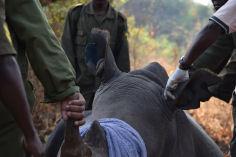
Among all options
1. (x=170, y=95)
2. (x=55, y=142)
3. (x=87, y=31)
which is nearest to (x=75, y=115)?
(x=170, y=95)

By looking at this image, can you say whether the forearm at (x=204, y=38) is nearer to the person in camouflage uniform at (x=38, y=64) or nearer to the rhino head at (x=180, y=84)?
the rhino head at (x=180, y=84)

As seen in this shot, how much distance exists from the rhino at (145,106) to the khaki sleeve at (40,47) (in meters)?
0.29

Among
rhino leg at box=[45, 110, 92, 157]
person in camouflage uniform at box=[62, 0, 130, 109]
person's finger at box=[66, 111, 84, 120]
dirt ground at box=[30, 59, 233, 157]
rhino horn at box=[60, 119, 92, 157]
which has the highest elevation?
person's finger at box=[66, 111, 84, 120]

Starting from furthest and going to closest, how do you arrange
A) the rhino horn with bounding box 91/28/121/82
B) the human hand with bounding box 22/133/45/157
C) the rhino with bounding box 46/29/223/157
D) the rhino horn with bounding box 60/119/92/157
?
1. the rhino horn with bounding box 91/28/121/82
2. the rhino with bounding box 46/29/223/157
3. the rhino horn with bounding box 60/119/92/157
4. the human hand with bounding box 22/133/45/157

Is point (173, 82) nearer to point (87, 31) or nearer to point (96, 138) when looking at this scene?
point (96, 138)

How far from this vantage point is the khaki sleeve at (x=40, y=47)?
192 centimetres

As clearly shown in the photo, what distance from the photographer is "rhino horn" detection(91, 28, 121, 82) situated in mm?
2945

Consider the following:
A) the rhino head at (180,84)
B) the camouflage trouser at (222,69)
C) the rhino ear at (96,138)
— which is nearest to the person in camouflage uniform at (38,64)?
the rhino ear at (96,138)

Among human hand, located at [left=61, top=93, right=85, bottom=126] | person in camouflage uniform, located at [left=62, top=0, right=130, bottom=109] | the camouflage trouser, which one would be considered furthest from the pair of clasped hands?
person in camouflage uniform, located at [left=62, top=0, right=130, bottom=109]

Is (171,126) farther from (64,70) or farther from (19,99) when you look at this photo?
(19,99)

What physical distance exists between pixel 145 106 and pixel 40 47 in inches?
38.9

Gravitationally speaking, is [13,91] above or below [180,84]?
above

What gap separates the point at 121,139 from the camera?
2.21 meters

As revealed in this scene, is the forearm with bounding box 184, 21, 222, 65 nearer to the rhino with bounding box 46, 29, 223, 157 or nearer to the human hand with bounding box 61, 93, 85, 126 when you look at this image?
the rhino with bounding box 46, 29, 223, 157
